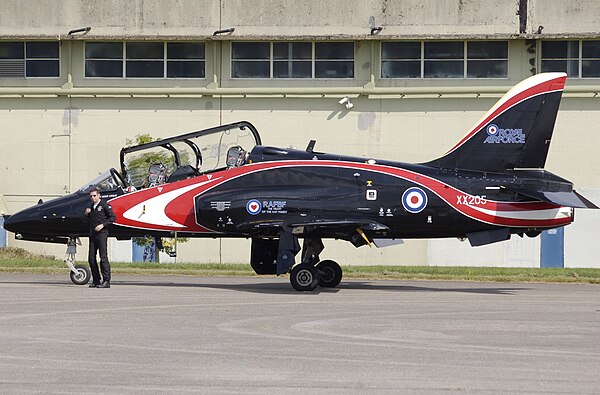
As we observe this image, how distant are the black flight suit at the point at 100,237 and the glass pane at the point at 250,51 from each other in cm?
1924

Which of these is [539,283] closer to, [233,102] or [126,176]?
[126,176]

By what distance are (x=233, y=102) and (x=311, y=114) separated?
2.81 metres

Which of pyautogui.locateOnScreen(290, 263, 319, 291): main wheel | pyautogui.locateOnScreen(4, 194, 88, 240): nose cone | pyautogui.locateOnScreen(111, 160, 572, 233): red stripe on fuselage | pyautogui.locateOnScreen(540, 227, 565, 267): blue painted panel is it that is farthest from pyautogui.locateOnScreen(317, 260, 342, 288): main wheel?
pyautogui.locateOnScreen(540, 227, 565, 267): blue painted panel

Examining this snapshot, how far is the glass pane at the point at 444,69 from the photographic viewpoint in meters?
38.4

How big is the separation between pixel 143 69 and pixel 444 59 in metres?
10.7

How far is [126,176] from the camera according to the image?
21.4m

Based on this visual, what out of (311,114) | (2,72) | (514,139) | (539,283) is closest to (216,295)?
(514,139)

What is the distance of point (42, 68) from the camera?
130ft

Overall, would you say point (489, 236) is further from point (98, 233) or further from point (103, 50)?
point (103, 50)

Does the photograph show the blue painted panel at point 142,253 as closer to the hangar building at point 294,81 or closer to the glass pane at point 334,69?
the hangar building at point 294,81

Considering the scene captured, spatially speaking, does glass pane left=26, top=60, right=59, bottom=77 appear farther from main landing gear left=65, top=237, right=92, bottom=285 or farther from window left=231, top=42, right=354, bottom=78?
main landing gear left=65, top=237, right=92, bottom=285

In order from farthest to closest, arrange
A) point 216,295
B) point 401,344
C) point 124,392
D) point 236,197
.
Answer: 1. point 236,197
2. point 216,295
3. point 401,344
4. point 124,392

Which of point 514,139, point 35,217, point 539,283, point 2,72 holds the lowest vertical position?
point 539,283

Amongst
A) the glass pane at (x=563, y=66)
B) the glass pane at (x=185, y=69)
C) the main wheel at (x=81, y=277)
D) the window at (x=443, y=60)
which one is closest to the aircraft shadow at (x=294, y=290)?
the main wheel at (x=81, y=277)
